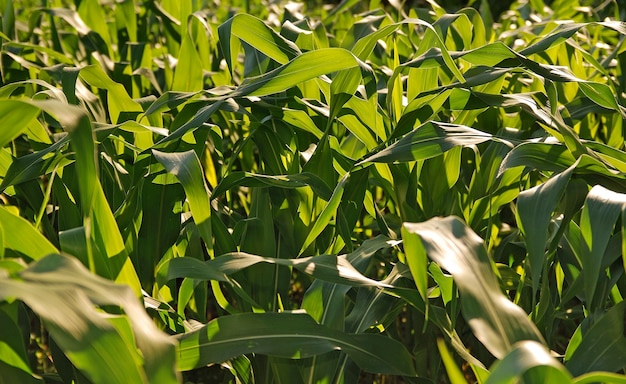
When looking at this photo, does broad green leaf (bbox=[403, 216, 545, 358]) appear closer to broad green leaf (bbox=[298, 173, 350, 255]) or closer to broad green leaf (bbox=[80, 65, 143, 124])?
broad green leaf (bbox=[298, 173, 350, 255])

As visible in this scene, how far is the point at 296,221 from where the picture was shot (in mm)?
1045

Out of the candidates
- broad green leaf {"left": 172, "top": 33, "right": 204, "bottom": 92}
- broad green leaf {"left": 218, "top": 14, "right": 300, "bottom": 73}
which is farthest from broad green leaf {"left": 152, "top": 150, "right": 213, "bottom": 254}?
broad green leaf {"left": 172, "top": 33, "right": 204, "bottom": 92}

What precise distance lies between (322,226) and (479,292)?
311mm

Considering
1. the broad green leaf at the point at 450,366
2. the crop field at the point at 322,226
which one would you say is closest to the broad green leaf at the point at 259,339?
the crop field at the point at 322,226

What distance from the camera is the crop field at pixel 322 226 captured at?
2.05 ft

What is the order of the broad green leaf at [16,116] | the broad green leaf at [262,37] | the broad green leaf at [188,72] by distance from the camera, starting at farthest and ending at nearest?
1. the broad green leaf at [188,72]
2. the broad green leaf at [262,37]
3. the broad green leaf at [16,116]

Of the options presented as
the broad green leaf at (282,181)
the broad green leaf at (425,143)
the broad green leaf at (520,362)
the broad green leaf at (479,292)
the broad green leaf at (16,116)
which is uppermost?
the broad green leaf at (16,116)

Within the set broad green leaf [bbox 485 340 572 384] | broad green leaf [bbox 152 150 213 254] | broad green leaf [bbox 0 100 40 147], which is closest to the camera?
broad green leaf [bbox 485 340 572 384]

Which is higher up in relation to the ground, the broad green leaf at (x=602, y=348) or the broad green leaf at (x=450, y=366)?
the broad green leaf at (x=450, y=366)

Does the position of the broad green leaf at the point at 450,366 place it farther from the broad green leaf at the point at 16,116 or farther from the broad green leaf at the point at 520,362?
the broad green leaf at the point at 16,116

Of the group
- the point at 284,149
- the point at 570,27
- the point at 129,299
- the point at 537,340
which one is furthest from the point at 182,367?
the point at 570,27

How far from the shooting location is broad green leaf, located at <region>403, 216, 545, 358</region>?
2.00 feet

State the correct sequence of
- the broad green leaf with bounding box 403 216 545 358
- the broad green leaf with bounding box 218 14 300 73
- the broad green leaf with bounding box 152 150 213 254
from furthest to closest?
the broad green leaf with bounding box 218 14 300 73, the broad green leaf with bounding box 152 150 213 254, the broad green leaf with bounding box 403 216 545 358

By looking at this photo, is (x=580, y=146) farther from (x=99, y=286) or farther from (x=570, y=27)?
(x=99, y=286)
